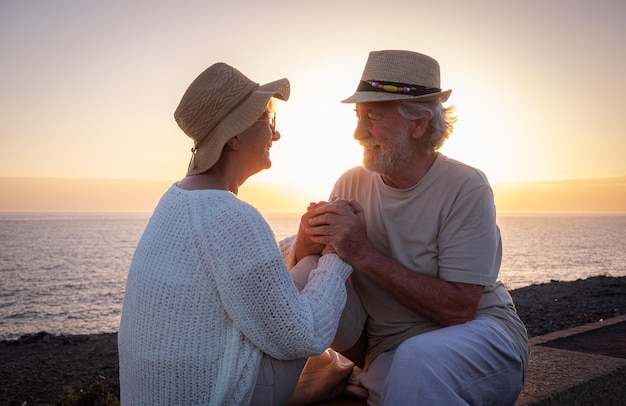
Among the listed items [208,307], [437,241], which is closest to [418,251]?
[437,241]

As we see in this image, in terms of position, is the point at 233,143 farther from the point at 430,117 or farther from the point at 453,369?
the point at 453,369

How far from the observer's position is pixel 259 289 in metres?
2.09

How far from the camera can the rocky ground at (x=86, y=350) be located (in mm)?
10594

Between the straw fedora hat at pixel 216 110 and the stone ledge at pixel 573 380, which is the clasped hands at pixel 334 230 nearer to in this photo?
the straw fedora hat at pixel 216 110

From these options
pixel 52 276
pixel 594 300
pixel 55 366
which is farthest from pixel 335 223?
pixel 52 276

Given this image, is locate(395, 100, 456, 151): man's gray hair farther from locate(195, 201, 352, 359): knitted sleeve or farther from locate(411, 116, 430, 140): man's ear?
locate(195, 201, 352, 359): knitted sleeve

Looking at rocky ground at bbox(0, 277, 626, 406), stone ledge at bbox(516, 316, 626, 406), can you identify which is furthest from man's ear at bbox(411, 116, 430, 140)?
rocky ground at bbox(0, 277, 626, 406)

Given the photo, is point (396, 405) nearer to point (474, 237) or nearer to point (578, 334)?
point (474, 237)

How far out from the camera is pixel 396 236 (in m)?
3.03

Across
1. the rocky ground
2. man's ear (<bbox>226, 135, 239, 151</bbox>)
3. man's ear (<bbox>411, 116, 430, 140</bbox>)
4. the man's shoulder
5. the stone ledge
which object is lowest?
the rocky ground

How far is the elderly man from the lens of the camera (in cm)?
260

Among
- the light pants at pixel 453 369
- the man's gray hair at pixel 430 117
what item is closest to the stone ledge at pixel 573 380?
the light pants at pixel 453 369

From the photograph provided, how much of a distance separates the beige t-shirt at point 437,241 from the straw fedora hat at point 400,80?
1.19 ft

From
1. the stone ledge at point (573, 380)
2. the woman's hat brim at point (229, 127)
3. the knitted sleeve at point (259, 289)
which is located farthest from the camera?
the stone ledge at point (573, 380)
